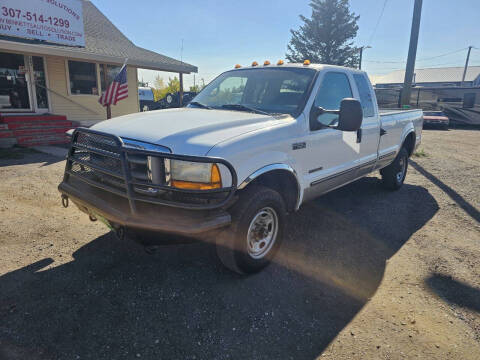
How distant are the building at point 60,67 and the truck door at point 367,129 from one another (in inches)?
374

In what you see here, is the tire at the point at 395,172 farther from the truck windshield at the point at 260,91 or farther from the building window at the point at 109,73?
the building window at the point at 109,73

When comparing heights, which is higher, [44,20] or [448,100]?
[44,20]

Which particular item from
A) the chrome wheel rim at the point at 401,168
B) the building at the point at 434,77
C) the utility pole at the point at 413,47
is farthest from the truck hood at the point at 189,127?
the building at the point at 434,77

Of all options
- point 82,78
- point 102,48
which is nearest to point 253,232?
point 102,48

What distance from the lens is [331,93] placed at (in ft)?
12.6

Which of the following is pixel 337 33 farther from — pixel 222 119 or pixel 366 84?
pixel 222 119

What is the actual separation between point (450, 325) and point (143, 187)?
8.58ft

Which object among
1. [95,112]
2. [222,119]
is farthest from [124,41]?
[222,119]

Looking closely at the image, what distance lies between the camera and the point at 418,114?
6.52 meters

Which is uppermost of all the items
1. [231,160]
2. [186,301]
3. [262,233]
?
[231,160]

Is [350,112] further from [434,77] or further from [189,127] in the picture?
[434,77]

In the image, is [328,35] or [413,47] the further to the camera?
[328,35]

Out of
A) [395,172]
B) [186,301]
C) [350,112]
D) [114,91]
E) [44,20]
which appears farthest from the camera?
[44,20]

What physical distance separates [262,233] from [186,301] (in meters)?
0.92
